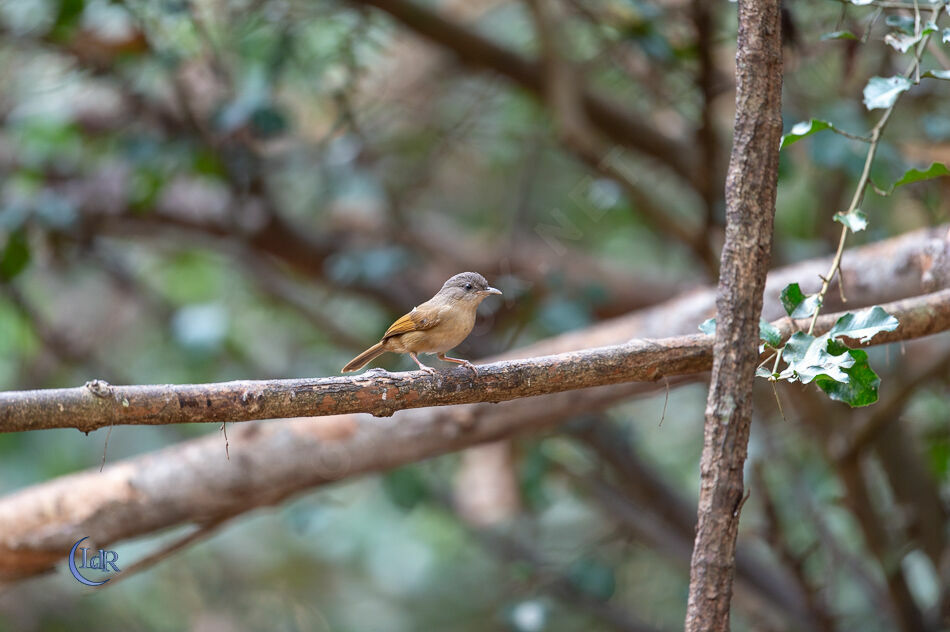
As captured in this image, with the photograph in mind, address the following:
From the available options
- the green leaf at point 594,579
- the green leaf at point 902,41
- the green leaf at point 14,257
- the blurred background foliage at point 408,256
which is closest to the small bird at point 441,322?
the green leaf at point 902,41

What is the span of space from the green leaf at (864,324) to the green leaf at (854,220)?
8.3 inches

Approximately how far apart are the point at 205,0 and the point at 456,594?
446 cm

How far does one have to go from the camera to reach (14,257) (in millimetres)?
4781

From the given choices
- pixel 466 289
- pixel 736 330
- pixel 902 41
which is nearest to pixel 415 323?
pixel 466 289


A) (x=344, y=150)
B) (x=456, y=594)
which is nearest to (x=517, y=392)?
(x=344, y=150)

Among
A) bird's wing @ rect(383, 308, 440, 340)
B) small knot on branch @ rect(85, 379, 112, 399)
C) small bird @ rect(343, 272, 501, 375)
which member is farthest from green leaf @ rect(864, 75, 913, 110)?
small knot on branch @ rect(85, 379, 112, 399)

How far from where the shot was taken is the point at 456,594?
6.88 m

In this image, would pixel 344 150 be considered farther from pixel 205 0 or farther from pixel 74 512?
pixel 74 512

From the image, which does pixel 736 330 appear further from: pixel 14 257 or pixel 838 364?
pixel 14 257

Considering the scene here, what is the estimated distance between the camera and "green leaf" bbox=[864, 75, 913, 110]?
7.63ft

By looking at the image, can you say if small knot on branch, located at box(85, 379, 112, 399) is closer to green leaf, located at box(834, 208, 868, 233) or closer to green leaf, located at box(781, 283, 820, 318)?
green leaf, located at box(781, 283, 820, 318)

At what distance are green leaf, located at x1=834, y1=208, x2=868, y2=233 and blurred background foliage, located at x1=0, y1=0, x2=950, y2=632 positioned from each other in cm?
85

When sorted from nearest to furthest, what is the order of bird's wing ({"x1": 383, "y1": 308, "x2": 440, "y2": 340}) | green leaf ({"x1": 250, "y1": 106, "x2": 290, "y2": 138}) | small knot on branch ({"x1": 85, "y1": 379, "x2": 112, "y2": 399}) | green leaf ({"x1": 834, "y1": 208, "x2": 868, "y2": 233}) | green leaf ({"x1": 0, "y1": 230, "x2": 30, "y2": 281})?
small knot on branch ({"x1": 85, "y1": 379, "x2": 112, "y2": 399}) → green leaf ({"x1": 834, "y1": 208, "x2": 868, "y2": 233}) → bird's wing ({"x1": 383, "y1": 308, "x2": 440, "y2": 340}) → green leaf ({"x1": 250, "y1": 106, "x2": 290, "y2": 138}) → green leaf ({"x1": 0, "y1": 230, "x2": 30, "y2": 281})

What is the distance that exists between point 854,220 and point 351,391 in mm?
1301
